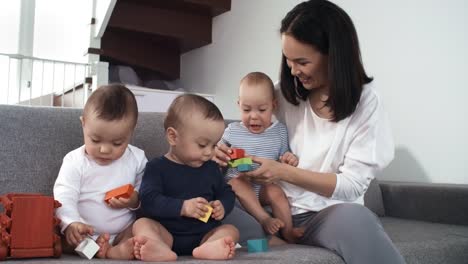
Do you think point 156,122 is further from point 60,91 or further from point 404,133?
point 60,91

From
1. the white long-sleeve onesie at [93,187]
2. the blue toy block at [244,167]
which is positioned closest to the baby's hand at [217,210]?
the blue toy block at [244,167]

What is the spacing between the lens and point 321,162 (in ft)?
5.04

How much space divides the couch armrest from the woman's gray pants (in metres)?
0.73

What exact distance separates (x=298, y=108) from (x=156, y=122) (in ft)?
1.55

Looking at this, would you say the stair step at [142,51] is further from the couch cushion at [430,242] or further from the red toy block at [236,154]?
the couch cushion at [430,242]

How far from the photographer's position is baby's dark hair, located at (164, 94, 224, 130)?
134cm

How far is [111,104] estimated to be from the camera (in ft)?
4.25

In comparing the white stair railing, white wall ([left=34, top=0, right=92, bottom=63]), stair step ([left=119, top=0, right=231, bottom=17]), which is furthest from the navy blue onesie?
white wall ([left=34, top=0, right=92, bottom=63])

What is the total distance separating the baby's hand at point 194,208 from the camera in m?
1.23

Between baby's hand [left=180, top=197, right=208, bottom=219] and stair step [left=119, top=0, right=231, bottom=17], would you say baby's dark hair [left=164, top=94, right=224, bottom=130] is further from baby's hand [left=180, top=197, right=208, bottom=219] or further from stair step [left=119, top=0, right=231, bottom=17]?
stair step [left=119, top=0, right=231, bottom=17]

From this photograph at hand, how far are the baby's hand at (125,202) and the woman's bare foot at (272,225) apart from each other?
37 cm

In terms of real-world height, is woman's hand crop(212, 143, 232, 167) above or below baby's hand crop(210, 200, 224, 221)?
above

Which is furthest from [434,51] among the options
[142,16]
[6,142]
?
[142,16]

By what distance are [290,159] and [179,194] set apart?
41 centimetres
